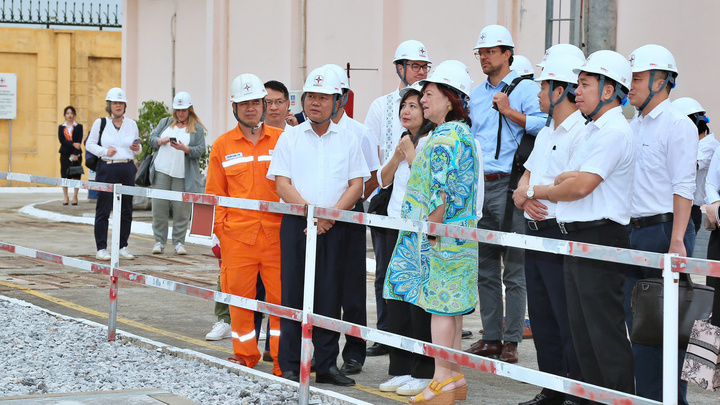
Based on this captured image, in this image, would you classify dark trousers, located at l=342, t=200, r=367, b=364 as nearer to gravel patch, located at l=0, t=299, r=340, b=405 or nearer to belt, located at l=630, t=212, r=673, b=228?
gravel patch, located at l=0, t=299, r=340, b=405

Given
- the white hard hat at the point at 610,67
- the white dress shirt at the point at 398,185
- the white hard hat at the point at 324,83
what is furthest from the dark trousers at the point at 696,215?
the white hard hat at the point at 324,83

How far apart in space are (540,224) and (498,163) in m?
1.50

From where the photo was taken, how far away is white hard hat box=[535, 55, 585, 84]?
18.1 ft

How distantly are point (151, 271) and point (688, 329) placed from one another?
7706 mm

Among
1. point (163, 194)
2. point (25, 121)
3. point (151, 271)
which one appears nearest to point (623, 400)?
point (163, 194)

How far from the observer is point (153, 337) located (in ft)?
25.5

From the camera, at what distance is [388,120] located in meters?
7.35

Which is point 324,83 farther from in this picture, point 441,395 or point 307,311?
point 441,395

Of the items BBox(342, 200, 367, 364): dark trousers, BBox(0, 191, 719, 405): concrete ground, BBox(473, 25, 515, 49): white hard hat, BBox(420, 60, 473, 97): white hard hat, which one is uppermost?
BBox(473, 25, 515, 49): white hard hat

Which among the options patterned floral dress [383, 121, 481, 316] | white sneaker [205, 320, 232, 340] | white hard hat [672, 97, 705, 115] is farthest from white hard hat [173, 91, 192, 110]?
patterned floral dress [383, 121, 481, 316]

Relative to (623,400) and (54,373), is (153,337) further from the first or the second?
(623,400)

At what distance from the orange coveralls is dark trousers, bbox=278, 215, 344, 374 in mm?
293

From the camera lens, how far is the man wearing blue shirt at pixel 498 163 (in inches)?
271

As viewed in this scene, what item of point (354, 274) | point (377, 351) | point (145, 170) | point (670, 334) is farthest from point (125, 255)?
point (670, 334)
